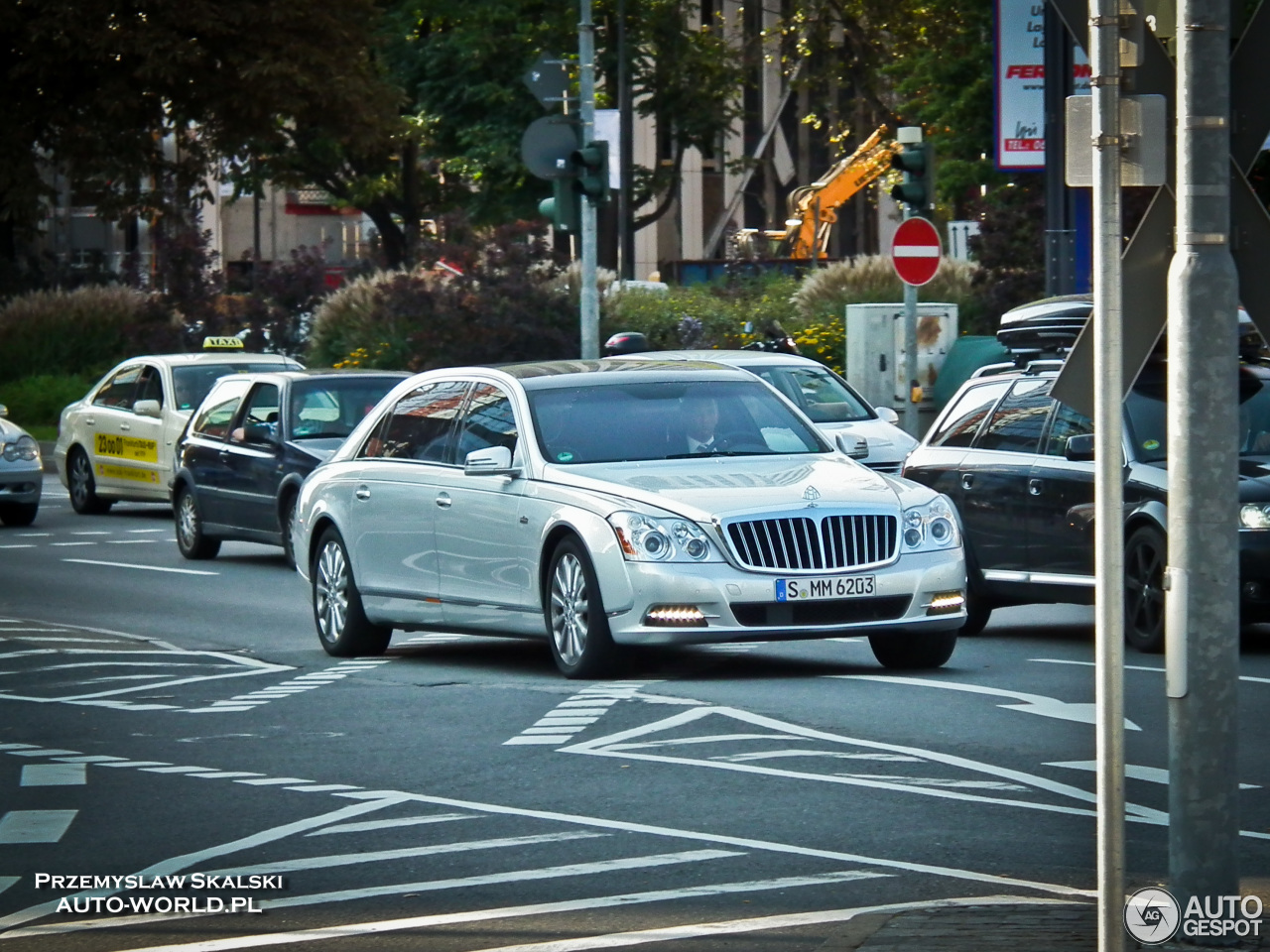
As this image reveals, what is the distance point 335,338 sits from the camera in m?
37.3

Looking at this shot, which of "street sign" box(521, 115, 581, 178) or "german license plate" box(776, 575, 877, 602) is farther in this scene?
"street sign" box(521, 115, 581, 178)

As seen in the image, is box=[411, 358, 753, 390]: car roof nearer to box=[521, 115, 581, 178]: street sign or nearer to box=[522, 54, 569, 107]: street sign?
box=[521, 115, 581, 178]: street sign

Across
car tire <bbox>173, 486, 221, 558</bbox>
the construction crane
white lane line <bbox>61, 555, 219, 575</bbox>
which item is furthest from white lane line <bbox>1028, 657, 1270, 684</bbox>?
the construction crane

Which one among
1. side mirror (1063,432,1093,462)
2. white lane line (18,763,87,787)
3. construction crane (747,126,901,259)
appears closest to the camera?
white lane line (18,763,87,787)

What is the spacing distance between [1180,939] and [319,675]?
7.89 m

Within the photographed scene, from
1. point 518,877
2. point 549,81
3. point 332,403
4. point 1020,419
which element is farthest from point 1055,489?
point 549,81

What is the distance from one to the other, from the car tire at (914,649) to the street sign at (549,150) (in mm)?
13170

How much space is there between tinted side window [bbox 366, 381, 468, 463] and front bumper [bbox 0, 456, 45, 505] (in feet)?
35.4

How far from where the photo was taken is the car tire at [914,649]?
12.2m

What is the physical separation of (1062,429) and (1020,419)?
46 centimetres

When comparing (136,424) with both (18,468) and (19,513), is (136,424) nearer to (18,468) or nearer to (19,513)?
(19,513)

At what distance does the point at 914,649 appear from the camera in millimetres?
12289

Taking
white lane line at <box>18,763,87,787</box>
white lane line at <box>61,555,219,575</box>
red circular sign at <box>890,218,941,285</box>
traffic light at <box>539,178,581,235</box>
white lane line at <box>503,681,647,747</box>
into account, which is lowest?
white lane line at <box>61,555,219,575</box>

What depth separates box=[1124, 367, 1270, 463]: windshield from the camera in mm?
13148
